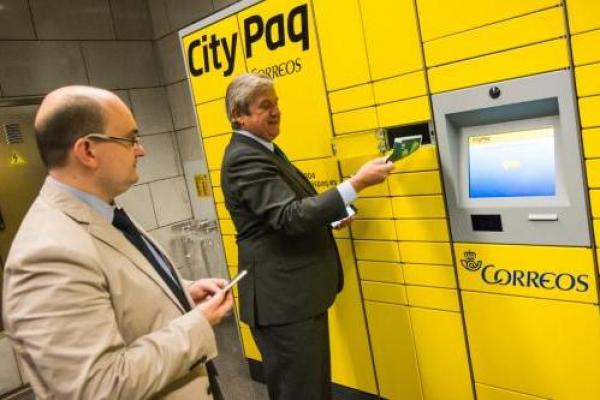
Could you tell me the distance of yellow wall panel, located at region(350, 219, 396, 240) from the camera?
2.23 meters

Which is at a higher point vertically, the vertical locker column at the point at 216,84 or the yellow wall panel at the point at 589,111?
the vertical locker column at the point at 216,84

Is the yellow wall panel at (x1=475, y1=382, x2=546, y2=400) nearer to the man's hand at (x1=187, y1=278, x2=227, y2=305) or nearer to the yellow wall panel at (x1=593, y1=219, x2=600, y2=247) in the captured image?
the yellow wall panel at (x1=593, y1=219, x2=600, y2=247)

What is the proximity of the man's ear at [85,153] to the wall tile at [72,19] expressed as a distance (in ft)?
11.1

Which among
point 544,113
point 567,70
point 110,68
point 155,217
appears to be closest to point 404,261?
point 544,113

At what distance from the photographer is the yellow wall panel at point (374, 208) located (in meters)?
2.21

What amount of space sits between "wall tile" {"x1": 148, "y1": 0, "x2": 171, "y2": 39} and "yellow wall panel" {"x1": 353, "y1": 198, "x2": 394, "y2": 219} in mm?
2941

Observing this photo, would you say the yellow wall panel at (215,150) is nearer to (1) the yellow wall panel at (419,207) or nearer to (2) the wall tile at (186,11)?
(1) the yellow wall panel at (419,207)

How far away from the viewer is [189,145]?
15.2 feet

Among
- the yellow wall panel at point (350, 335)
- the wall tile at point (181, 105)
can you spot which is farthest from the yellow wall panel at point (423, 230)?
the wall tile at point (181, 105)

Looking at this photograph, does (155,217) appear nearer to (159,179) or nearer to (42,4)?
(159,179)

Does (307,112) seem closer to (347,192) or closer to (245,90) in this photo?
(245,90)

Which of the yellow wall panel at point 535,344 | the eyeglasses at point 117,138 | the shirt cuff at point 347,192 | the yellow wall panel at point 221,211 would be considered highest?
the eyeglasses at point 117,138

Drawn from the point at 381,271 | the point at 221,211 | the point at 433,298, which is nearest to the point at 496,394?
the point at 433,298

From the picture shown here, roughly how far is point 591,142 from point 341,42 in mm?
1069
